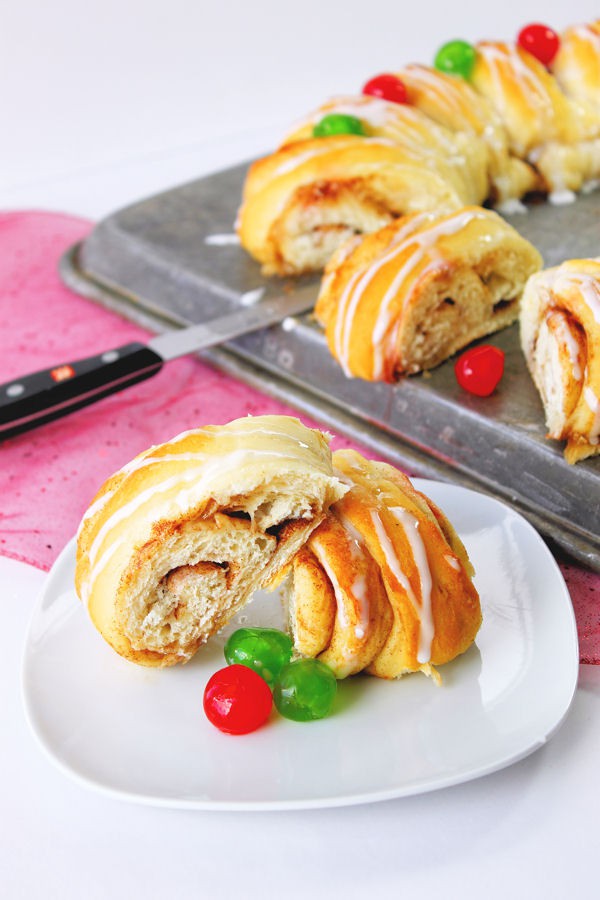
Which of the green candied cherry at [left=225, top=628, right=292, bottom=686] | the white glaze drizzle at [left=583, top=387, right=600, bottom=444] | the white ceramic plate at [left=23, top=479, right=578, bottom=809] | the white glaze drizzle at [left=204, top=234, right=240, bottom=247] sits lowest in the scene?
the white ceramic plate at [left=23, top=479, right=578, bottom=809]

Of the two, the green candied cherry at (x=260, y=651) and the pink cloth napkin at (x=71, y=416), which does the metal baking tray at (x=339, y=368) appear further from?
the green candied cherry at (x=260, y=651)

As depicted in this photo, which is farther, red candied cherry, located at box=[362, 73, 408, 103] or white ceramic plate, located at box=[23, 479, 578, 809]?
red candied cherry, located at box=[362, 73, 408, 103]

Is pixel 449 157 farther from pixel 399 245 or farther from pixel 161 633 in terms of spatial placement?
pixel 161 633

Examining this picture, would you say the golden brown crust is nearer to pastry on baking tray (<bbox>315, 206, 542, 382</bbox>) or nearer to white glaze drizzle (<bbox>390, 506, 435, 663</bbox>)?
pastry on baking tray (<bbox>315, 206, 542, 382</bbox>)

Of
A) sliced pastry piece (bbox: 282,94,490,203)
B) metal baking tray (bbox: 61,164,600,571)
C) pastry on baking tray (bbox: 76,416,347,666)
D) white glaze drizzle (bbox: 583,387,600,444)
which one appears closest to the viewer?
Answer: pastry on baking tray (bbox: 76,416,347,666)

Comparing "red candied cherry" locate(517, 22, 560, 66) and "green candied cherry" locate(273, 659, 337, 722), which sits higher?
"red candied cherry" locate(517, 22, 560, 66)

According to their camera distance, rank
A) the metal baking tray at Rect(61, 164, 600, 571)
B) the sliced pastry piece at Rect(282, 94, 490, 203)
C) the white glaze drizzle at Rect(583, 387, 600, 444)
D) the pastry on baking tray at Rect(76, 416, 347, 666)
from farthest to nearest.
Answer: the sliced pastry piece at Rect(282, 94, 490, 203), the metal baking tray at Rect(61, 164, 600, 571), the white glaze drizzle at Rect(583, 387, 600, 444), the pastry on baking tray at Rect(76, 416, 347, 666)

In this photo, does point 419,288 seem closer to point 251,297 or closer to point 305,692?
point 251,297

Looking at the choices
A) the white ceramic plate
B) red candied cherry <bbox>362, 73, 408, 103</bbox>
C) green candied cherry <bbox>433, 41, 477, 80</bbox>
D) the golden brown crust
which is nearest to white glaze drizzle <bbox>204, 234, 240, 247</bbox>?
the golden brown crust
